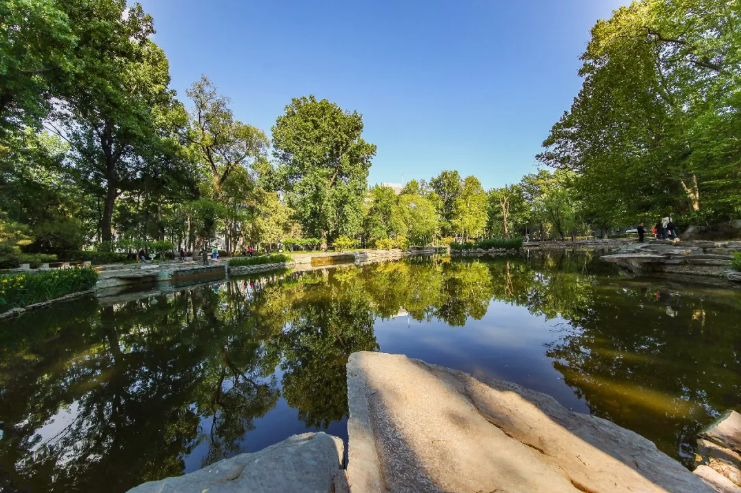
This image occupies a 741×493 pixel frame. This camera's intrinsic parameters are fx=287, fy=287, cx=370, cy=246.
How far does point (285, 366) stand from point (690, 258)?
1564 cm

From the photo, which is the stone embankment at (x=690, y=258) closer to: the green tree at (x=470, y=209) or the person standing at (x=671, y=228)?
the person standing at (x=671, y=228)

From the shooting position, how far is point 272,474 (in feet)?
7.10

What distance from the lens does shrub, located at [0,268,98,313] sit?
8.85m

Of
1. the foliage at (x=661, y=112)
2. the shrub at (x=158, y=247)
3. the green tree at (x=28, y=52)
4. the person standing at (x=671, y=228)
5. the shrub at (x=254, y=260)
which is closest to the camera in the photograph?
the green tree at (x=28, y=52)

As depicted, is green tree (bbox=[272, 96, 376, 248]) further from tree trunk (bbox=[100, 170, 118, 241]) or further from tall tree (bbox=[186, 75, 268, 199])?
tree trunk (bbox=[100, 170, 118, 241])

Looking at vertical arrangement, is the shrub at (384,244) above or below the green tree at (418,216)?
below

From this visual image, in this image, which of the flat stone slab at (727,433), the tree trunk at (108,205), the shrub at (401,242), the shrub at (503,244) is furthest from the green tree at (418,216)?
the flat stone slab at (727,433)

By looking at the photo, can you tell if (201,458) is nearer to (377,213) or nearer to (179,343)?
(179,343)

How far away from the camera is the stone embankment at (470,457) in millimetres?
1970

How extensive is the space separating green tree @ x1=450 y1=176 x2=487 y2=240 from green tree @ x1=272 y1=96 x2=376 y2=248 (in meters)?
19.8

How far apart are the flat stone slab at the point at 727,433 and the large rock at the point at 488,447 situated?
0.64 meters

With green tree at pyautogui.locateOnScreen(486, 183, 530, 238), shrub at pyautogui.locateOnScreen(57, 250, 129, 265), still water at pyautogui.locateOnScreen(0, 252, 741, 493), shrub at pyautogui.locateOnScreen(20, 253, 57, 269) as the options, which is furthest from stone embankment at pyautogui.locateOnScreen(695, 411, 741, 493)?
green tree at pyautogui.locateOnScreen(486, 183, 530, 238)

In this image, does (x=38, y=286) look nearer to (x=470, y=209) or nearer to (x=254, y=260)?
(x=254, y=260)

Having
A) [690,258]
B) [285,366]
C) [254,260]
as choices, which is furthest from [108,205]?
[690,258]
